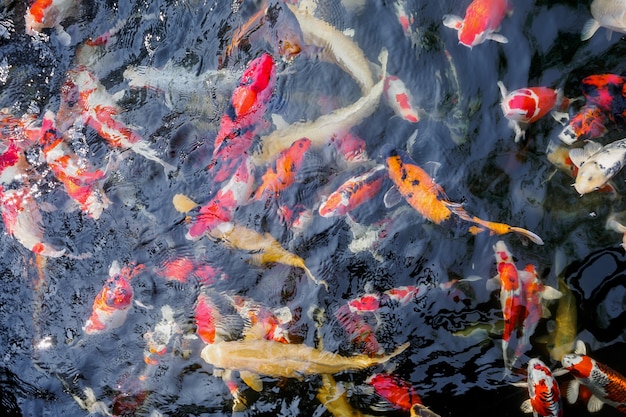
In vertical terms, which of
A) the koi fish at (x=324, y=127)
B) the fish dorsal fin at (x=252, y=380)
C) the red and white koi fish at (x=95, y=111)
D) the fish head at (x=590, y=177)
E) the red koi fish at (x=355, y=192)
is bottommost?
the fish dorsal fin at (x=252, y=380)

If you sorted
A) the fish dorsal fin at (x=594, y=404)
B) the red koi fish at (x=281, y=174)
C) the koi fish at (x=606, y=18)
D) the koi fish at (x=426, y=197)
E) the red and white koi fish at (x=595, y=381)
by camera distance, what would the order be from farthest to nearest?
the red koi fish at (x=281, y=174) → the koi fish at (x=426, y=197) → the koi fish at (x=606, y=18) → the fish dorsal fin at (x=594, y=404) → the red and white koi fish at (x=595, y=381)

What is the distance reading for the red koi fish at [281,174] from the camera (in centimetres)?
488

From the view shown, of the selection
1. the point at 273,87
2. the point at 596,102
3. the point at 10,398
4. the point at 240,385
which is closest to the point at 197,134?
the point at 273,87

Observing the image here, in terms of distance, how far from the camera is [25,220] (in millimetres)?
5258

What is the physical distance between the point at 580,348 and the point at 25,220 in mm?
4915

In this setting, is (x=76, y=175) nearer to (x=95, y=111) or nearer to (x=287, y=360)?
(x=95, y=111)

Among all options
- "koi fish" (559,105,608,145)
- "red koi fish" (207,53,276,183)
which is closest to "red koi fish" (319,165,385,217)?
"red koi fish" (207,53,276,183)

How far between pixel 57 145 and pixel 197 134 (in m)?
1.39

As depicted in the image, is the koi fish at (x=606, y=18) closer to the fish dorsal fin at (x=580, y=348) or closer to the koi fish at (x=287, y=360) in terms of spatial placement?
the fish dorsal fin at (x=580, y=348)

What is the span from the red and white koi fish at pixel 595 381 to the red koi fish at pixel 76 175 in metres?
4.15

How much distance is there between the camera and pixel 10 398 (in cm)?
512

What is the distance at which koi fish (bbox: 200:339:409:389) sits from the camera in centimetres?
449

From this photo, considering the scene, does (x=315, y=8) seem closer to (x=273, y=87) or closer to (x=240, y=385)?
(x=273, y=87)

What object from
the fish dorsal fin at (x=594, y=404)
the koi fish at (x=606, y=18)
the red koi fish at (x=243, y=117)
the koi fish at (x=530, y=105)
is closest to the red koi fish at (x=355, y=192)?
the red koi fish at (x=243, y=117)
